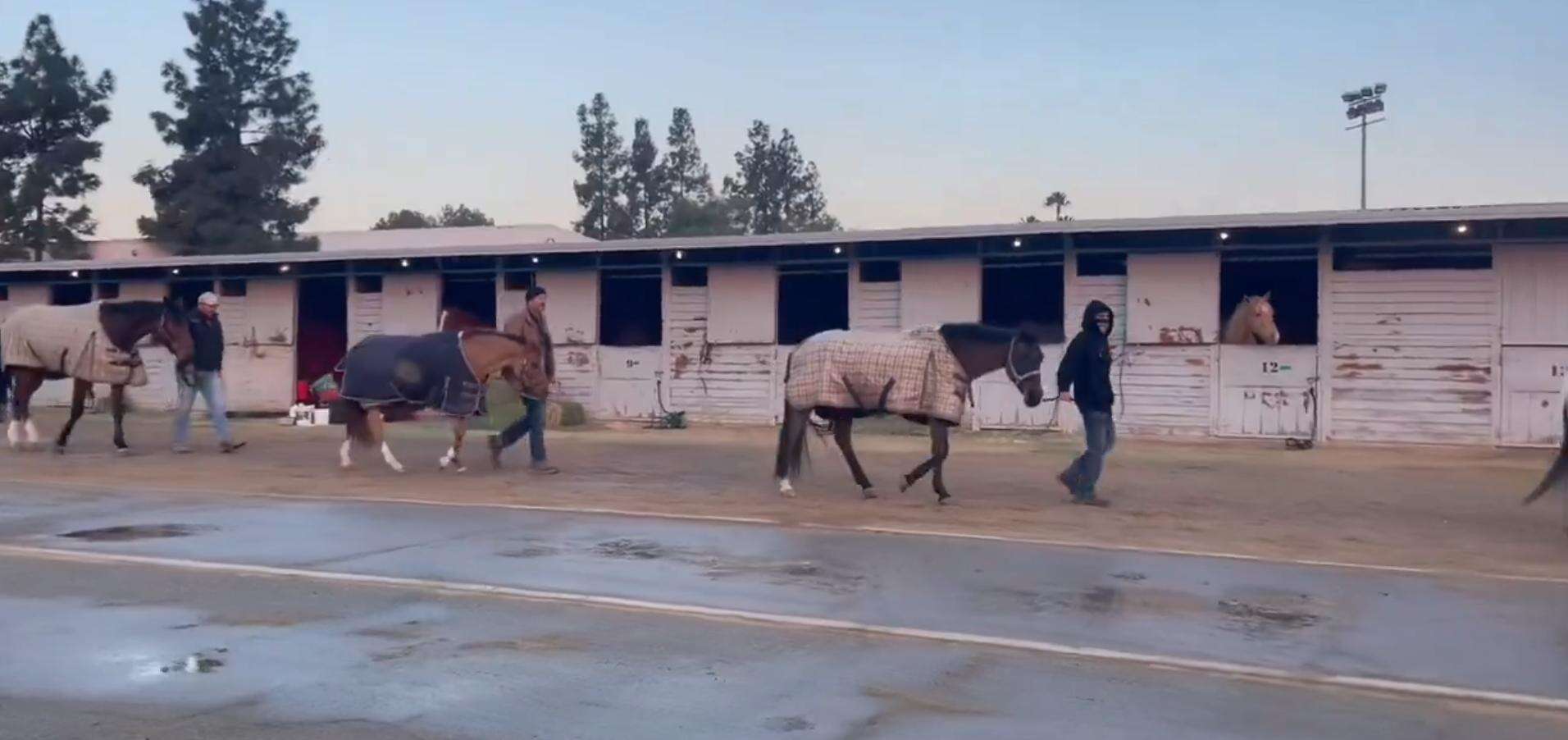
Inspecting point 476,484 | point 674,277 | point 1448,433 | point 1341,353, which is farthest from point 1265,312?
point 476,484

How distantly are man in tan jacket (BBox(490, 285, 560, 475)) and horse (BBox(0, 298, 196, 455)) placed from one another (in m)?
4.55

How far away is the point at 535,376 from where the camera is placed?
50.3 ft

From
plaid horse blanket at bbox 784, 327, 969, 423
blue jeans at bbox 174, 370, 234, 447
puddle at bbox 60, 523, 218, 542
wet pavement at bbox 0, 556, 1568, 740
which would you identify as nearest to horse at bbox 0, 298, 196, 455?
blue jeans at bbox 174, 370, 234, 447

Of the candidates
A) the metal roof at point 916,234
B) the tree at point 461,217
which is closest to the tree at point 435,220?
the tree at point 461,217

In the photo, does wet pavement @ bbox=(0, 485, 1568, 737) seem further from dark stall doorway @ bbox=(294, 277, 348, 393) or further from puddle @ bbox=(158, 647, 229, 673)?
dark stall doorway @ bbox=(294, 277, 348, 393)

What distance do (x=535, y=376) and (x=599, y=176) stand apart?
5483 cm

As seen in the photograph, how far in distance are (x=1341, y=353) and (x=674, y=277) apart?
34.7ft

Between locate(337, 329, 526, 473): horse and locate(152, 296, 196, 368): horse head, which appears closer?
locate(337, 329, 526, 473): horse

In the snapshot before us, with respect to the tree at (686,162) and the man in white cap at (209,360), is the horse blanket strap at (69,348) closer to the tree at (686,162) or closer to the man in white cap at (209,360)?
the man in white cap at (209,360)

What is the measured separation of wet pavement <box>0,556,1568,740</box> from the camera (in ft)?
18.8

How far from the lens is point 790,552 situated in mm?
10227

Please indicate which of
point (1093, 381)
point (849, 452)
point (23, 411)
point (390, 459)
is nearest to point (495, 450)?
point (390, 459)

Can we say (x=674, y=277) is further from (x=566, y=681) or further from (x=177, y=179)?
(x=177, y=179)

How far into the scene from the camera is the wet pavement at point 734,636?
594 cm
